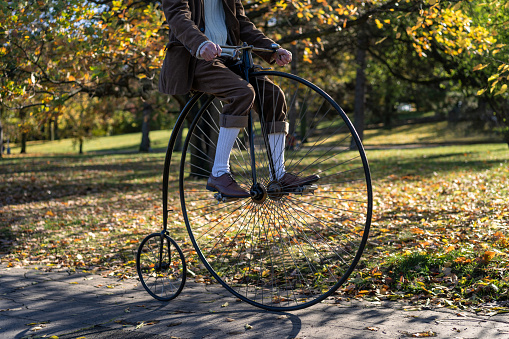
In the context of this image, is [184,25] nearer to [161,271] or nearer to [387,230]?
[161,271]

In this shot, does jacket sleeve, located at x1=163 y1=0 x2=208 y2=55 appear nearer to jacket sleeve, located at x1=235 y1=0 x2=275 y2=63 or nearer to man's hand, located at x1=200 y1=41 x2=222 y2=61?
man's hand, located at x1=200 y1=41 x2=222 y2=61

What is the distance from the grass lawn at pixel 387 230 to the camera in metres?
3.54

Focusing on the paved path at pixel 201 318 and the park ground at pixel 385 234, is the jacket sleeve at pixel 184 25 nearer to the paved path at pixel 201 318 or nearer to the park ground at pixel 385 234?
the paved path at pixel 201 318

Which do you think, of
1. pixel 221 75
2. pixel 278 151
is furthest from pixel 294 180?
pixel 221 75

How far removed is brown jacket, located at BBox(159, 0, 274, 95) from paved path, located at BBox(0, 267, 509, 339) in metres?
1.50

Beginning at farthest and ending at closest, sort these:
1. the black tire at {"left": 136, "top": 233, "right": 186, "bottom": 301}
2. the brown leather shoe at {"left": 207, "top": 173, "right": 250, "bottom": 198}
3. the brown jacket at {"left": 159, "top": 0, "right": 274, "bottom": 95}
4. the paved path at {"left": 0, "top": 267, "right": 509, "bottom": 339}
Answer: the black tire at {"left": 136, "top": 233, "right": 186, "bottom": 301} < the brown leather shoe at {"left": 207, "top": 173, "right": 250, "bottom": 198} < the brown jacket at {"left": 159, "top": 0, "right": 274, "bottom": 95} < the paved path at {"left": 0, "top": 267, "right": 509, "bottom": 339}

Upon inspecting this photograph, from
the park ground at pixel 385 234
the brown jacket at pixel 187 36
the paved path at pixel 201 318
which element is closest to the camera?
the paved path at pixel 201 318

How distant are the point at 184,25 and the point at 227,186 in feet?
3.46

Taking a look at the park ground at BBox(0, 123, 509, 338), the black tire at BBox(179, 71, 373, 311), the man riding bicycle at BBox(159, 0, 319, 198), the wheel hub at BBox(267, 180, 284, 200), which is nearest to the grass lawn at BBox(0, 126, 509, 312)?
the park ground at BBox(0, 123, 509, 338)

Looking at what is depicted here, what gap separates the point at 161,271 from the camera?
4.36 metres

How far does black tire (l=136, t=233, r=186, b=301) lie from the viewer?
3.59 metres

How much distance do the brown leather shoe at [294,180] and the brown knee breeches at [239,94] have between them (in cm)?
33

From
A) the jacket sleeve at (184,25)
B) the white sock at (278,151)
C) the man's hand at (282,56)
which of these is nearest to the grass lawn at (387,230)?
the white sock at (278,151)

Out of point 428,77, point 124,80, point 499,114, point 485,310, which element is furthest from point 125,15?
point 428,77
